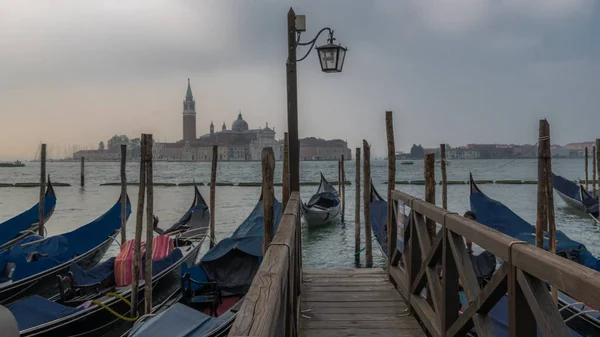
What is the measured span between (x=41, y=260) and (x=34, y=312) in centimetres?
234

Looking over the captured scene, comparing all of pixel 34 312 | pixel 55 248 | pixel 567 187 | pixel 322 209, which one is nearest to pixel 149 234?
pixel 34 312

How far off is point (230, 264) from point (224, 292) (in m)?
0.30

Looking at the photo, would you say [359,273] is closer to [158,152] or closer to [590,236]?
[590,236]

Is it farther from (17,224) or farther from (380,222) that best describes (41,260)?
(380,222)

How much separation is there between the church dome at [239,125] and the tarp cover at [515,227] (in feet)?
381

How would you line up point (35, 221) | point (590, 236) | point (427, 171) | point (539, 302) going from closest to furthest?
1. point (539, 302)
2. point (427, 171)
3. point (35, 221)
4. point (590, 236)

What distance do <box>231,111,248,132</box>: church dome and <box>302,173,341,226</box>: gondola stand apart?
10662cm

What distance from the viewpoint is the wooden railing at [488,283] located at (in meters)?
1.29

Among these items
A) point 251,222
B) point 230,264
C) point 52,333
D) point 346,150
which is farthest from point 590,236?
point 346,150

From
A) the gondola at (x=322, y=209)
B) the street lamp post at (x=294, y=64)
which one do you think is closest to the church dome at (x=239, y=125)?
the gondola at (x=322, y=209)

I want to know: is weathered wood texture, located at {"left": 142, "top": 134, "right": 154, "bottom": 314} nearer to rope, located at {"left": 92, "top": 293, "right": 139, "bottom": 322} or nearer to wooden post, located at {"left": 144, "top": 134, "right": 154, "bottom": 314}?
wooden post, located at {"left": 144, "top": 134, "right": 154, "bottom": 314}

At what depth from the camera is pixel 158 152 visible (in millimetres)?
122375

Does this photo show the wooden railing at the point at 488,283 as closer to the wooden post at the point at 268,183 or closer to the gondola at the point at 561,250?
the gondola at the point at 561,250

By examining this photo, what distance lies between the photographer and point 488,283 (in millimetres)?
1760
